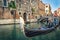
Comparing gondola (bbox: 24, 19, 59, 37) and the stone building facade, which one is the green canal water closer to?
gondola (bbox: 24, 19, 59, 37)

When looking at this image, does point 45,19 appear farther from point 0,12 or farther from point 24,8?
point 0,12

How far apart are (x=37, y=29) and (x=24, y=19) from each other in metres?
0.39

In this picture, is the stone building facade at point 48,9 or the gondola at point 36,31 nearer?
the gondola at point 36,31

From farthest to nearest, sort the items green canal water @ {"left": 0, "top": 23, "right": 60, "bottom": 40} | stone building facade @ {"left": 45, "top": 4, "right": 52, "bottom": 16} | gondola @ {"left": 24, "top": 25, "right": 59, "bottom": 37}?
stone building facade @ {"left": 45, "top": 4, "right": 52, "bottom": 16} → gondola @ {"left": 24, "top": 25, "right": 59, "bottom": 37} → green canal water @ {"left": 0, "top": 23, "right": 60, "bottom": 40}

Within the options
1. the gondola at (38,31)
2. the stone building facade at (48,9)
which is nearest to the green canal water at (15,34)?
the gondola at (38,31)

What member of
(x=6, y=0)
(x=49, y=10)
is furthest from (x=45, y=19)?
(x=6, y=0)

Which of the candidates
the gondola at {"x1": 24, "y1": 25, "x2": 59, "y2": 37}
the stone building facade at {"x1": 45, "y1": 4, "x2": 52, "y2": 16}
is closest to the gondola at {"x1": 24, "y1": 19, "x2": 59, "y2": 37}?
the gondola at {"x1": 24, "y1": 25, "x2": 59, "y2": 37}

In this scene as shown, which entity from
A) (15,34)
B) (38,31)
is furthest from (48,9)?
(15,34)

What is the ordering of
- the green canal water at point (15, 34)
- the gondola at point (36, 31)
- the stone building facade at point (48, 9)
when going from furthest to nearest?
1. the stone building facade at point (48, 9)
2. the gondola at point (36, 31)
3. the green canal water at point (15, 34)

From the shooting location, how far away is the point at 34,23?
5402 millimetres

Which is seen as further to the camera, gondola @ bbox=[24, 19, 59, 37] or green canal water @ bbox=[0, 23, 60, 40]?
gondola @ bbox=[24, 19, 59, 37]

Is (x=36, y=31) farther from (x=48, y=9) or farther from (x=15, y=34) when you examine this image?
(x=48, y=9)

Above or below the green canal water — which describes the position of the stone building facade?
above

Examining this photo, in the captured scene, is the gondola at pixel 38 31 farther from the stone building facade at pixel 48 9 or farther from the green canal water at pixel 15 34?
the stone building facade at pixel 48 9
